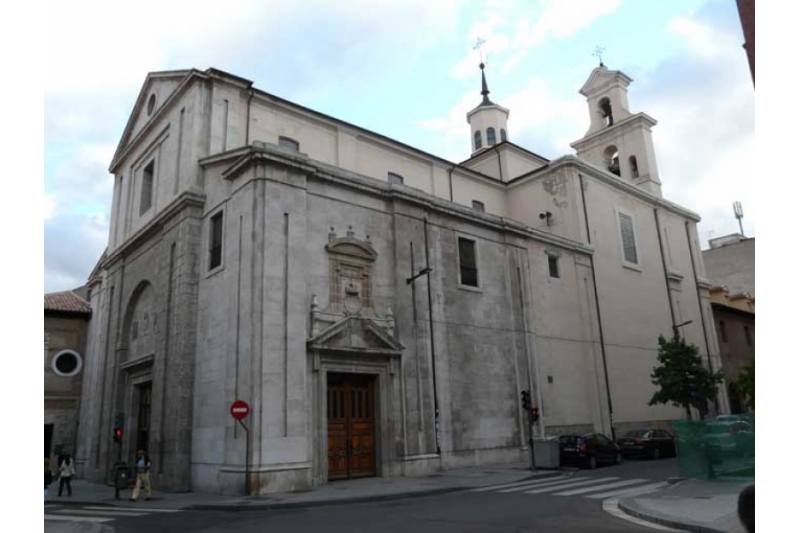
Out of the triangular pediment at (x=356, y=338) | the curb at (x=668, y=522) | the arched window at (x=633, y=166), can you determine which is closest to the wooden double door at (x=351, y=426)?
the triangular pediment at (x=356, y=338)

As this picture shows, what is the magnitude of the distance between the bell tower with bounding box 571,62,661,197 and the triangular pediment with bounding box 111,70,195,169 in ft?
92.7

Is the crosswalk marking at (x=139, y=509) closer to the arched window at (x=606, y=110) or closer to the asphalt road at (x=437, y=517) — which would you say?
the asphalt road at (x=437, y=517)

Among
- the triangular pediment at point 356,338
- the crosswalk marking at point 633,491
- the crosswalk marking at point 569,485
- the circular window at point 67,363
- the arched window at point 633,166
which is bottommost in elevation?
the crosswalk marking at point 633,491

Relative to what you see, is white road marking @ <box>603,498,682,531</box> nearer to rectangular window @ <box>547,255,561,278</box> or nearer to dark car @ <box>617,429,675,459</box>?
dark car @ <box>617,429,675,459</box>

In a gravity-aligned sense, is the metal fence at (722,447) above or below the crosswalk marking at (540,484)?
above

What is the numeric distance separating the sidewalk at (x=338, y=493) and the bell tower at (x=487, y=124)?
2756 cm

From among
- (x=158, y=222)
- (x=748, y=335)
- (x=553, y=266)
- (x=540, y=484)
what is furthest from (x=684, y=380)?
(x=158, y=222)

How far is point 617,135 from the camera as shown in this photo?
42594 millimetres

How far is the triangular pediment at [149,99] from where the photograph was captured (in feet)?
86.8

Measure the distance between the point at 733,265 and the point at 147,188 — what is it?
49838 mm

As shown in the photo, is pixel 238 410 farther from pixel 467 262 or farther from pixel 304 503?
A: pixel 467 262

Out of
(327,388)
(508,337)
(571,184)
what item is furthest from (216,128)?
(571,184)

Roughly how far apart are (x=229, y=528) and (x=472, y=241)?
17.9 metres

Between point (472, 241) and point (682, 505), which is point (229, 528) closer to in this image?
point (682, 505)
